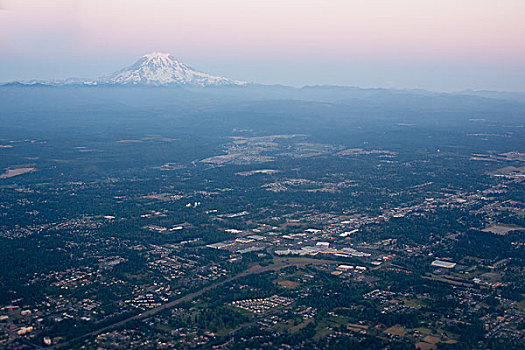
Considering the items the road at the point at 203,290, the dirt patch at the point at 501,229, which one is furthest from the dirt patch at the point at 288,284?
the dirt patch at the point at 501,229

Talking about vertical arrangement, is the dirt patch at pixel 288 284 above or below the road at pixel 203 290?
above

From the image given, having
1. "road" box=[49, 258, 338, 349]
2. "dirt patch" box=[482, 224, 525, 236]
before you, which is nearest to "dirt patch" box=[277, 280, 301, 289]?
"road" box=[49, 258, 338, 349]

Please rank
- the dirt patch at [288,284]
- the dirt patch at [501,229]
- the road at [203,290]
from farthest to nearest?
the dirt patch at [501,229], the dirt patch at [288,284], the road at [203,290]

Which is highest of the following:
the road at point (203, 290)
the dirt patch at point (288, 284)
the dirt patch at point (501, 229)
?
the dirt patch at point (501, 229)

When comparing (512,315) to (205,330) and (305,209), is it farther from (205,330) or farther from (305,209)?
(305,209)

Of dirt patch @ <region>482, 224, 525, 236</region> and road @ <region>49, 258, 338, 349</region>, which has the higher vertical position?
dirt patch @ <region>482, 224, 525, 236</region>

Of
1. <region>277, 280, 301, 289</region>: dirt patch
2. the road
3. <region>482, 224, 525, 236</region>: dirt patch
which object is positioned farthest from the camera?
<region>482, 224, 525, 236</region>: dirt patch

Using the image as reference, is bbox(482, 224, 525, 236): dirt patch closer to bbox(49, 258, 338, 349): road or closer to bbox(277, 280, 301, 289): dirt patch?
bbox(49, 258, 338, 349): road

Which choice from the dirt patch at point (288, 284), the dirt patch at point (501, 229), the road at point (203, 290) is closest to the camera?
the road at point (203, 290)

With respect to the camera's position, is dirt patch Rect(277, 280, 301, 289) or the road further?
dirt patch Rect(277, 280, 301, 289)

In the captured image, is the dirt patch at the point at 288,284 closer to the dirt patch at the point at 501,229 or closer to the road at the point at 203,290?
the road at the point at 203,290

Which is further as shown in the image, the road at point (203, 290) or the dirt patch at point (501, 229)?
the dirt patch at point (501, 229)

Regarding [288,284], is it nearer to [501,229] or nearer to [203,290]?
[203,290]
